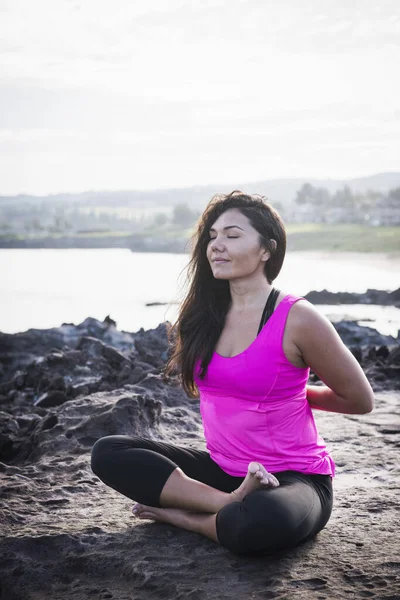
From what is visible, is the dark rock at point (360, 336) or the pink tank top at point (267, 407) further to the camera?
the dark rock at point (360, 336)

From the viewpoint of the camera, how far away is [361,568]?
9.23 ft

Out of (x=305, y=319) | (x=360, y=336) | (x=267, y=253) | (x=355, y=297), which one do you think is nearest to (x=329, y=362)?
(x=305, y=319)

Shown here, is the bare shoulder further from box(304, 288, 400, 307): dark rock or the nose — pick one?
box(304, 288, 400, 307): dark rock

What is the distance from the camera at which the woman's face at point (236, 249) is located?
334cm

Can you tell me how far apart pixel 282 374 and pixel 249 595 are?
2.99ft

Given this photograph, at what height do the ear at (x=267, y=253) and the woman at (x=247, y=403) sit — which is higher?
the ear at (x=267, y=253)

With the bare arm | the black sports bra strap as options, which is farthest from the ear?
the bare arm

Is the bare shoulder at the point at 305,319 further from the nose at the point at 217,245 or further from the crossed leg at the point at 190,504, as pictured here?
the crossed leg at the point at 190,504

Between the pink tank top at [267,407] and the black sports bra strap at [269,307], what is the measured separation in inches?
1.8

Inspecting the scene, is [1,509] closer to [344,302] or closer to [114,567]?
[114,567]

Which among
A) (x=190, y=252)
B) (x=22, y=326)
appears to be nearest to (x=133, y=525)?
(x=190, y=252)

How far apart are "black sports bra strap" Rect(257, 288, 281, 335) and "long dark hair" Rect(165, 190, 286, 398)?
0.18 metres

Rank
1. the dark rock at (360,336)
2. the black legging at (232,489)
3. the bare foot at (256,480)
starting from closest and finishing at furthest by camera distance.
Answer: the black legging at (232,489) → the bare foot at (256,480) → the dark rock at (360,336)

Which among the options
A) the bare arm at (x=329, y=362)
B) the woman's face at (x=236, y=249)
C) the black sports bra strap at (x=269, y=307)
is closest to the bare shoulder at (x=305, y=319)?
the bare arm at (x=329, y=362)
